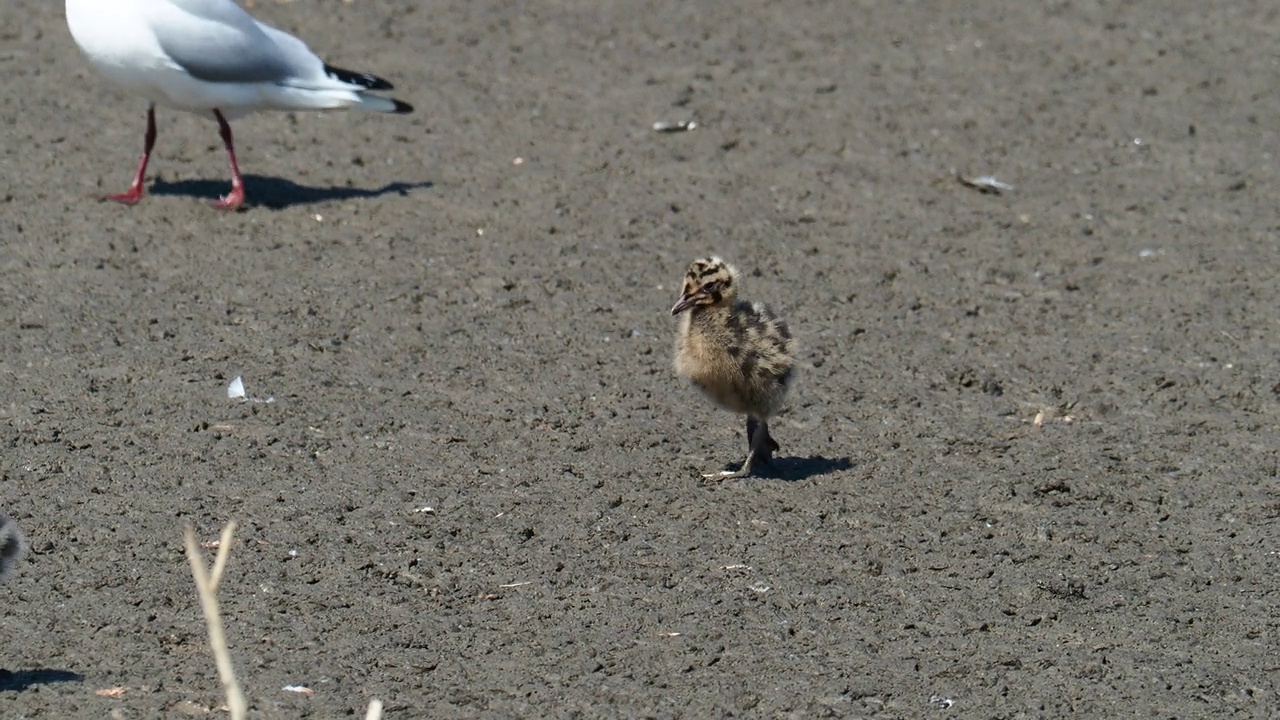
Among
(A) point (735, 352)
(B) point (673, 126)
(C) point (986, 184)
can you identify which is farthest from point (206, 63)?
(C) point (986, 184)

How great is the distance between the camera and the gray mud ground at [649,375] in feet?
18.8

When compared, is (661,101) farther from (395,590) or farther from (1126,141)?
(395,590)

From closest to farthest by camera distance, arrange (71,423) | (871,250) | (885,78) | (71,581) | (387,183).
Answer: (71,581) < (71,423) < (871,250) < (387,183) < (885,78)

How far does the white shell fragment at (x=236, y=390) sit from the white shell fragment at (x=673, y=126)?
173 inches

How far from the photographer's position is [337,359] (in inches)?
319

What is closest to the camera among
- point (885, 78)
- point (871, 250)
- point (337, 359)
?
point (337, 359)

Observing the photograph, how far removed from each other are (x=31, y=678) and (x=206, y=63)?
5039mm

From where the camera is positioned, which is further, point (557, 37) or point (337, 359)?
point (557, 37)

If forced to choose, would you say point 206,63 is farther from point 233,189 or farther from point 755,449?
point 755,449

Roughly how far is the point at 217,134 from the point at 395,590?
19.2ft

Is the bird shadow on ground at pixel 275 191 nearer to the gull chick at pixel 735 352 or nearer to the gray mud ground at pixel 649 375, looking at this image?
the gray mud ground at pixel 649 375

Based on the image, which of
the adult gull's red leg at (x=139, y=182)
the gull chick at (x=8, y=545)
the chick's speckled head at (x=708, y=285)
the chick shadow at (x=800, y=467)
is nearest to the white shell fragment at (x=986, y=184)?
the chick shadow at (x=800, y=467)

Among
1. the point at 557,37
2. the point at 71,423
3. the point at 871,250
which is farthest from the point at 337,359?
the point at 557,37

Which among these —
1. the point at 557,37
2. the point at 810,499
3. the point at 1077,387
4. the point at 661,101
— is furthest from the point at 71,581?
the point at 557,37
